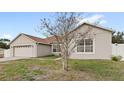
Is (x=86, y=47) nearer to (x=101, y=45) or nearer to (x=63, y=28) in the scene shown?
(x=101, y=45)

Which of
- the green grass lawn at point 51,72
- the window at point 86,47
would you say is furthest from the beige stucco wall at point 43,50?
the window at point 86,47

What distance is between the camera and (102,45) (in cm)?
1464

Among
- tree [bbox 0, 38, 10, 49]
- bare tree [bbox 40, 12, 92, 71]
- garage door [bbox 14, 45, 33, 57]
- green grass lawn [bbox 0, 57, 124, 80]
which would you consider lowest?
green grass lawn [bbox 0, 57, 124, 80]

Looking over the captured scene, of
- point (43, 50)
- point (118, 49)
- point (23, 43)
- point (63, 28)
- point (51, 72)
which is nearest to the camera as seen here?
point (51, 72)

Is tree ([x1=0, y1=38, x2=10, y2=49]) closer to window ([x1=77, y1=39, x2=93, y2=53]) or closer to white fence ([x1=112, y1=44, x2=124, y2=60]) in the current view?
window ([x1=77, y1=39, x2=93, y2=53])

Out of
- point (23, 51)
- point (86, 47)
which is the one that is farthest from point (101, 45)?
point (23, 51)

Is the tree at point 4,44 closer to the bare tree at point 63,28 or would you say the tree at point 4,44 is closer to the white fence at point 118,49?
the bare tree at point 63,28

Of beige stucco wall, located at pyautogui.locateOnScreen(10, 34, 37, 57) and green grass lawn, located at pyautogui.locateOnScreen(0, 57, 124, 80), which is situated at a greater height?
beige stucco wall, located at pyautogui.locateOnScreen(10, 34, 37, 57)

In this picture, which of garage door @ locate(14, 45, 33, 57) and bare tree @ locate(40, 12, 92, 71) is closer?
bare tree @ locate(40, 12, 92, 71)

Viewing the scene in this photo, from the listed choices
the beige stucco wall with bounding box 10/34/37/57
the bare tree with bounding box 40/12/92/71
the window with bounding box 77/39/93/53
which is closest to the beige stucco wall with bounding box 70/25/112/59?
the window with bounding box 77/39/93/53
